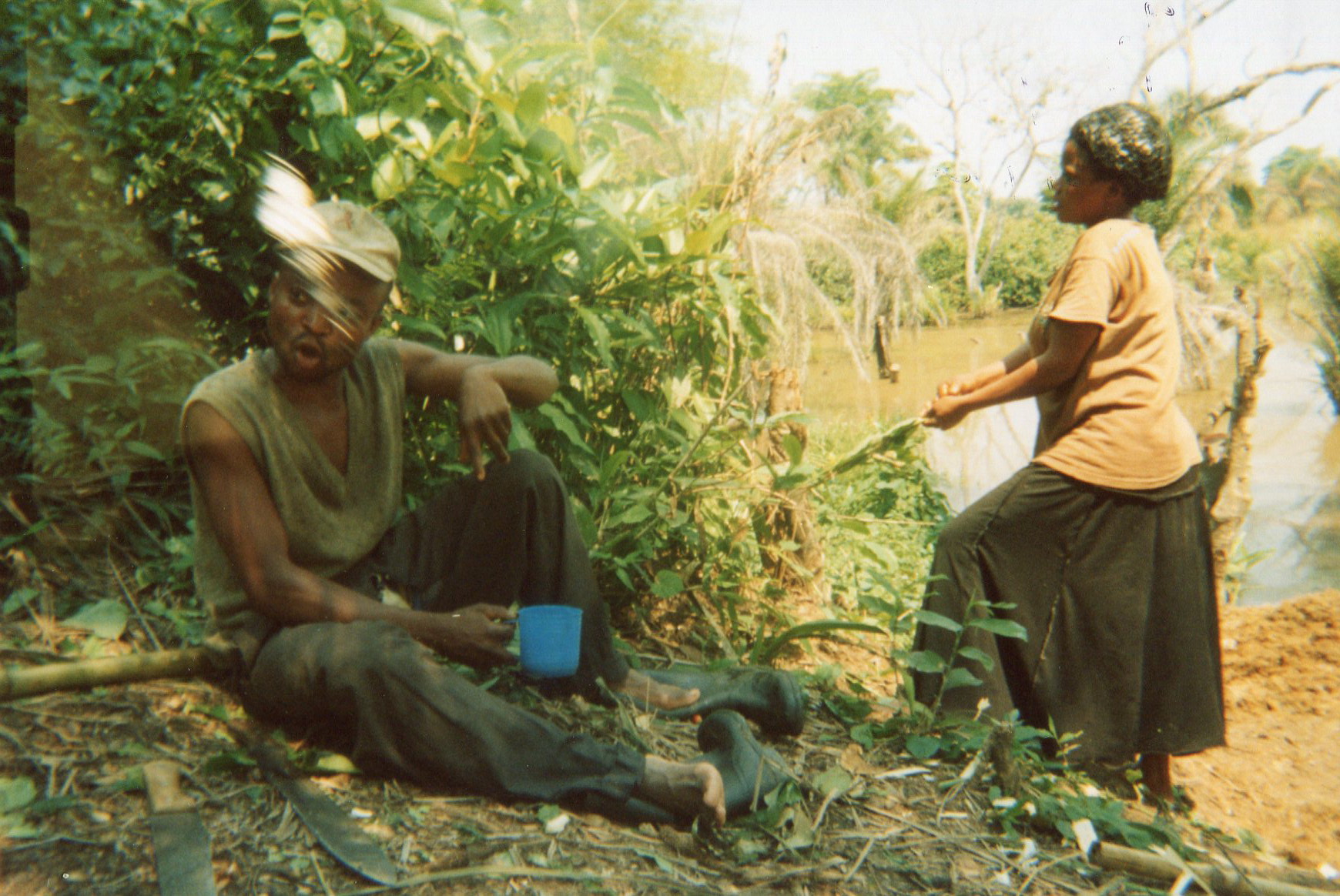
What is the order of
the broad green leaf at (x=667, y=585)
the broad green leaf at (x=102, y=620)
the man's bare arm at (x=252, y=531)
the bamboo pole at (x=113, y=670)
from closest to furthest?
the man's bare arm at (x=252, y=531)
the bamboo pole at (x=113, y=670)
the broad green leaf at (x=102, y=620)
the broad green leaf at (x=667, y=585)

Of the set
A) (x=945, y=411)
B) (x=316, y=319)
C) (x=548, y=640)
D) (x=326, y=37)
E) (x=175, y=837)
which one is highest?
(x=326, y=37)

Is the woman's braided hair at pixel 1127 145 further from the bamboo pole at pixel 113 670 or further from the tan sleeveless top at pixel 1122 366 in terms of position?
the bamboo pole at pixel 113 670

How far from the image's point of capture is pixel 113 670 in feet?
7.35

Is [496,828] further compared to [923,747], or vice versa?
[923,747]

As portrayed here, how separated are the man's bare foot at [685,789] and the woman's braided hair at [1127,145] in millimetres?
1859

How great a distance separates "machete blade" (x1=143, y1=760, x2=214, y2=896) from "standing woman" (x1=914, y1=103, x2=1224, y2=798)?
1772 millimetres

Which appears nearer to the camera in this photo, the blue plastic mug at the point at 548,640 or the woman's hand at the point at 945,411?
the blue plastic mug at the point at 548,640

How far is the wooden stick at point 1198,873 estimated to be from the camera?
195 centimetres

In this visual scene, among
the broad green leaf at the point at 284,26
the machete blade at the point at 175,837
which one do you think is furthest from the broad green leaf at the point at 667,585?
the broad green leaf at the point at 284,26

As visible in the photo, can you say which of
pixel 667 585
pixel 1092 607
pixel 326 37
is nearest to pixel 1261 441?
pixel 1092 607

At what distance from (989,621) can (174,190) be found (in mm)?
2508

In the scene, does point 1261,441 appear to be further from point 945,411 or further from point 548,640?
point 548,640

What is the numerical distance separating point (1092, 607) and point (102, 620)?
2572mm

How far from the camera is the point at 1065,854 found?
2.05 metres
